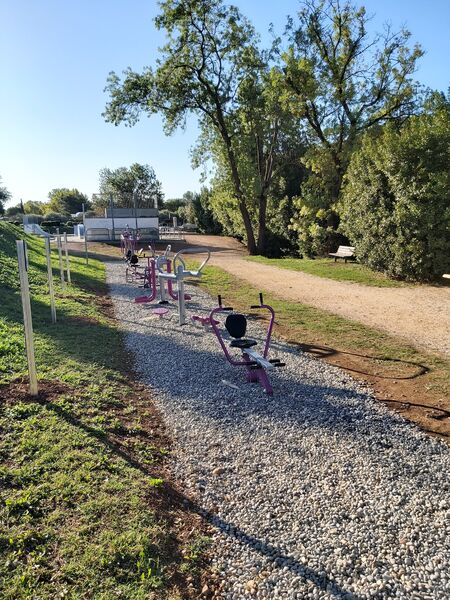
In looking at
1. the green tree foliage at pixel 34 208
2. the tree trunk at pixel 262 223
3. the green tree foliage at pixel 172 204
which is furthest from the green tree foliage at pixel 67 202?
the tree trunk at pixel 262 223

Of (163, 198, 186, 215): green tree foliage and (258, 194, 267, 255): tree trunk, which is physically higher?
(163, 198, 186, 215): green tree foliage

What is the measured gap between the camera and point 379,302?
35.5 ft

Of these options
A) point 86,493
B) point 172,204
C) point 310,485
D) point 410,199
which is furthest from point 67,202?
point 310,485

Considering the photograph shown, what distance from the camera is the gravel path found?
2.44 metres

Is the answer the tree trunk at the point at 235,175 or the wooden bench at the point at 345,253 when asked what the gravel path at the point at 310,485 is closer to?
the wooden bench at the point at 345,253

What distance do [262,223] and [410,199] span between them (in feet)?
42.0

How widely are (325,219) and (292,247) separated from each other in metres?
5.46

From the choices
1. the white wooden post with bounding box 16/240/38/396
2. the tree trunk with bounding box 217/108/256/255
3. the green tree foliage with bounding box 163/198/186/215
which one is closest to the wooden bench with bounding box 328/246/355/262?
the tree trunk with bounding box 217/108/256/255

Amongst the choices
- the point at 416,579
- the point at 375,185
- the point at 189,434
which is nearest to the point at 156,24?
the point at 375,185

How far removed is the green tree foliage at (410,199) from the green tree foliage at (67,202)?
56.2m

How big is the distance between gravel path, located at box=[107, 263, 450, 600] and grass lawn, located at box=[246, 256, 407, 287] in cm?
923

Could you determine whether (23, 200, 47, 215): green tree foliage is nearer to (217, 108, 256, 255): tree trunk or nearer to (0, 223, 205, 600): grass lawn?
(217, 108, 256, 255): tree trunk

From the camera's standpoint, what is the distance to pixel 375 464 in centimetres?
352

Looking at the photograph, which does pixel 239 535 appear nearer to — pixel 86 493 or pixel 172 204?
pixel 86 493
